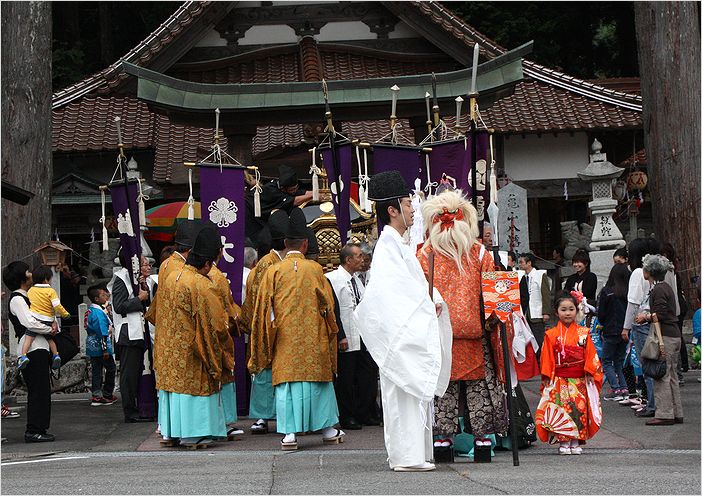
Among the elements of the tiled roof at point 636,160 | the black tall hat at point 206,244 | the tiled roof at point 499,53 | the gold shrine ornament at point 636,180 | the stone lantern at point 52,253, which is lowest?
the black tall hat at point 206,244

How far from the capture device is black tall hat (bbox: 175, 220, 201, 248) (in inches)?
371

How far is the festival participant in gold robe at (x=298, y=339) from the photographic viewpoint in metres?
9.07

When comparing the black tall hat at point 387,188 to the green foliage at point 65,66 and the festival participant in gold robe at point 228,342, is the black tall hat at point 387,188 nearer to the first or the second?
the festival participant in gold robe at point 228,342

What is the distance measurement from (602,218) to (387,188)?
963 centimetres

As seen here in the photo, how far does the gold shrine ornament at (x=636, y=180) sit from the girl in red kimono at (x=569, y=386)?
1273cm

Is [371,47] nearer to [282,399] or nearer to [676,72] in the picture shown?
[676,72]

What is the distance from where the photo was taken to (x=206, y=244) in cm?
916

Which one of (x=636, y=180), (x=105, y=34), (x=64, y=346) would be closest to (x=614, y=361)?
(x=64, y=346)

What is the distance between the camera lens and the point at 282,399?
9.09 m

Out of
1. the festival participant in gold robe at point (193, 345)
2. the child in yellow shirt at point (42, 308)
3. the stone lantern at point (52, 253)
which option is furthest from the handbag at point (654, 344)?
the stone lantern at point (52, 253)

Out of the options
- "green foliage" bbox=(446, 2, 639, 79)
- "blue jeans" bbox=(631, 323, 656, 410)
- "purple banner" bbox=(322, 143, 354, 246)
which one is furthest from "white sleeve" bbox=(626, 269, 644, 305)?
"green foliage" bbox=(446, 2, 639, 79)

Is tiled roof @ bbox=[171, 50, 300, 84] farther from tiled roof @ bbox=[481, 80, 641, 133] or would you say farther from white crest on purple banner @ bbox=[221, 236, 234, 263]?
white crest on purple banner @ bbox=[221, 236, 234, 263]

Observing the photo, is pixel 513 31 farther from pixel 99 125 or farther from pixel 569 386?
pixel 569 386

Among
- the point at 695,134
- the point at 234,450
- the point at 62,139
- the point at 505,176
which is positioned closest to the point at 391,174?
the point at 234,450
